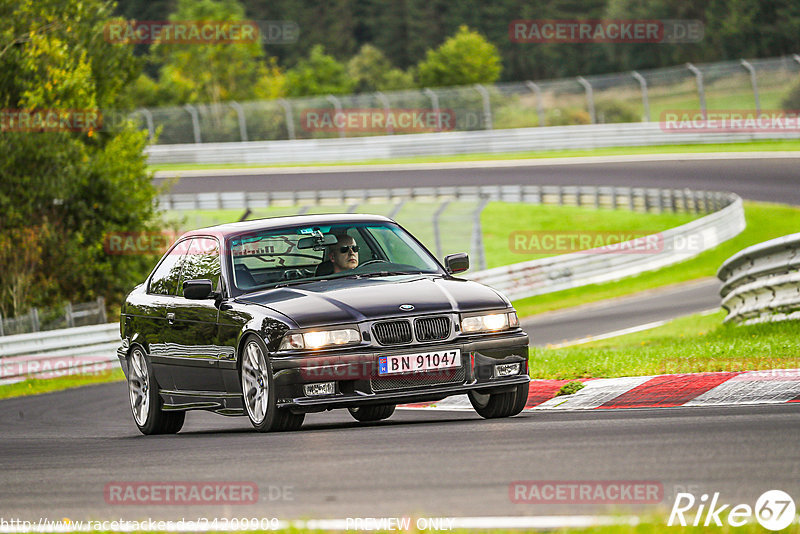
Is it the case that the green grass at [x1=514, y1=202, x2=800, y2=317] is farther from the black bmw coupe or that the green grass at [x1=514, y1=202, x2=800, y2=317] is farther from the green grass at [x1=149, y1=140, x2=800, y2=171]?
the black bmw coupe

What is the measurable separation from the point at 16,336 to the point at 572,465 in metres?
14.9

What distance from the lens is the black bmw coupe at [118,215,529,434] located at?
855 centimetres

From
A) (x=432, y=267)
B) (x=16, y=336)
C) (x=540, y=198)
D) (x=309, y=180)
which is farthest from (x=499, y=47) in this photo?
(x=432, y=267)

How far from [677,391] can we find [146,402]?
14.5 feet

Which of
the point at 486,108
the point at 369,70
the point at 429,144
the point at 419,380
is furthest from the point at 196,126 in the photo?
the point at 419,380

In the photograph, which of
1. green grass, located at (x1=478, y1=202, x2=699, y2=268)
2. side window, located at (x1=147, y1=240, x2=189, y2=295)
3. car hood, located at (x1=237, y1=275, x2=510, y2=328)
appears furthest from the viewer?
green grass, located at (x1=478, y1=202, x2=699, y2=268)

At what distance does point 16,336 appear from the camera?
1956 cm

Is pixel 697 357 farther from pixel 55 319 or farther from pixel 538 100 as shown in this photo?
pixel 538 100

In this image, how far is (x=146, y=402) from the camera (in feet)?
34.9

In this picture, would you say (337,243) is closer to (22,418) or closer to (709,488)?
(709,488)

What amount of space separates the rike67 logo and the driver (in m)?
4.99

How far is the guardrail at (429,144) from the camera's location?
46625 mm

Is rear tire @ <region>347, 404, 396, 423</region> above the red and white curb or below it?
below

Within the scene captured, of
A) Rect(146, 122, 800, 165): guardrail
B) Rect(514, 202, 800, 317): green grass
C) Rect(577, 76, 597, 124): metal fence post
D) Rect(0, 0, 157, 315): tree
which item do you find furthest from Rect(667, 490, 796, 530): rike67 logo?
Rect(146, 122, 800, 165): guardrail
